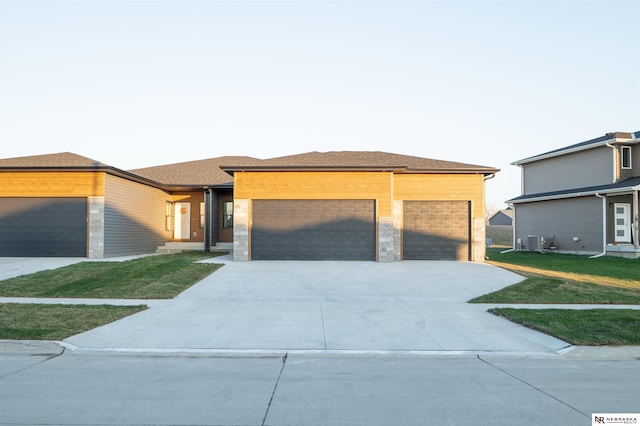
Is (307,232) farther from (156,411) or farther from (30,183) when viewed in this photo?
(156,411)

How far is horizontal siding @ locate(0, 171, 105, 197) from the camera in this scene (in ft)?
71.1

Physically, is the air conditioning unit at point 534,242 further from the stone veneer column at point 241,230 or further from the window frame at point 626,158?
the stone veneer column at point 241,230

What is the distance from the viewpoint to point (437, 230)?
881 inches

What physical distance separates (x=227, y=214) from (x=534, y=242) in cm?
1988

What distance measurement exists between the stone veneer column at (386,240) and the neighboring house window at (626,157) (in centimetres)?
1580

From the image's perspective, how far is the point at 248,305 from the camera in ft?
40.8

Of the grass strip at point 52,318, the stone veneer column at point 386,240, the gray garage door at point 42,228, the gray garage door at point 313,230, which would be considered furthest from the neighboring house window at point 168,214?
the grass strip at point 52,318

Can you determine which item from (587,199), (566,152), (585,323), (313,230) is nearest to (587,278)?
(585,323)

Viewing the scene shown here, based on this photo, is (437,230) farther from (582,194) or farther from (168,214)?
(168,214)

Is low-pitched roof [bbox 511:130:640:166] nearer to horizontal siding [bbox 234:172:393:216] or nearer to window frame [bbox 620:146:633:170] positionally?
window frame [bbox 620:146:633:170]

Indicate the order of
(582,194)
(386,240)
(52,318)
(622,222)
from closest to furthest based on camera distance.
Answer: (52,318), (386,240), (622,222), (582,194)

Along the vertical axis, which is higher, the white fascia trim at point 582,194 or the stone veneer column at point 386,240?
the white fascia trim at point 582,194

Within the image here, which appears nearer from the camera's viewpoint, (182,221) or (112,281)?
(112,281)

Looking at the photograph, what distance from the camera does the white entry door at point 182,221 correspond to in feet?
96.4
